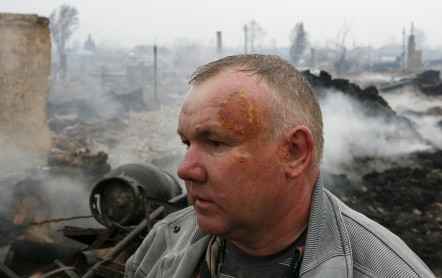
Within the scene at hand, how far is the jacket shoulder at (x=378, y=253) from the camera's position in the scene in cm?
146

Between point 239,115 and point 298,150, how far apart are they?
0.78 ft

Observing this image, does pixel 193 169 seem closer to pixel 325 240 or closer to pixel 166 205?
pixel 325 240

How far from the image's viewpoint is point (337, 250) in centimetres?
150

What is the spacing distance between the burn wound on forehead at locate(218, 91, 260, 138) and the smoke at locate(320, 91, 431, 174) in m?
9.58

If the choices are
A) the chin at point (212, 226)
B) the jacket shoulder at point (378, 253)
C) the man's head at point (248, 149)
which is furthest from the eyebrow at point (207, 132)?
the jacket shoulder at point (378, 253)

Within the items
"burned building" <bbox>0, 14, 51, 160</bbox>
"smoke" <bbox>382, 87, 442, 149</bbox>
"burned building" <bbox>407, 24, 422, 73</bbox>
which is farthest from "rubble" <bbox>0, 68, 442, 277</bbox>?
"burned building" <bbox>407, 24, 422, 73</bbox>

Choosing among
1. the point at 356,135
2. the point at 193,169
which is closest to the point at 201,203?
the point at 193,169

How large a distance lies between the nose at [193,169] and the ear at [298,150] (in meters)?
0.28

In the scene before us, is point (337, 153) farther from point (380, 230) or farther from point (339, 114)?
point (380, 230)

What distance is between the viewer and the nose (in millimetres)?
1533

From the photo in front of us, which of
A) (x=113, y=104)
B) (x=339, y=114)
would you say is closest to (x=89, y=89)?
(x=113, y=104)

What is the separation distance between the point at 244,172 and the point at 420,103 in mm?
21735

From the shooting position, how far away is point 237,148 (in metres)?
1.52

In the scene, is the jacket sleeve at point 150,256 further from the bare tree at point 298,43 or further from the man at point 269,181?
the bare tree at point 298,43
